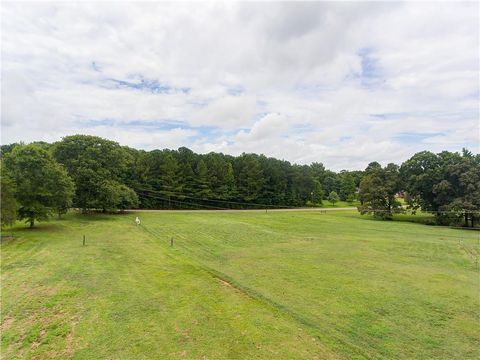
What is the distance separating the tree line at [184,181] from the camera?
26.3 m

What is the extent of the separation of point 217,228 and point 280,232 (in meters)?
6.24

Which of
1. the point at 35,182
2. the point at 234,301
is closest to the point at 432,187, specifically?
the point at 234,301

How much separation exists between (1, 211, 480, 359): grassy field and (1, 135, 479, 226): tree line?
7.31 m

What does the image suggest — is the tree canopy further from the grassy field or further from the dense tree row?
the dense tree row

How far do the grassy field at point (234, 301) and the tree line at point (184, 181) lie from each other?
7312 millimetres

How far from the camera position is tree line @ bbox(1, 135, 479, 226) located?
86.4 ft

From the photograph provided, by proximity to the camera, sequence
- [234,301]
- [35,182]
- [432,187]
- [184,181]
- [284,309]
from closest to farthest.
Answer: [284,309]
[234,301]
[35,182]
[432,187]
[184,181]

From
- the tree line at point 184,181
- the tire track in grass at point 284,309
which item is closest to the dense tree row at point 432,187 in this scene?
the tree line at point 184,181

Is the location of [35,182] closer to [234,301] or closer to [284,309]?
[234,301]

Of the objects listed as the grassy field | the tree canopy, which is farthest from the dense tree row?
the tree canopy

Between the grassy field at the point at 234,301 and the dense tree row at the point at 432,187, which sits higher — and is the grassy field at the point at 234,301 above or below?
below

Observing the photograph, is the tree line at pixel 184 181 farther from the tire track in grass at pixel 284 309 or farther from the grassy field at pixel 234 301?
the tire track in grass at pixel 284 309

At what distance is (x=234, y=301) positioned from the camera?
11.2 meters

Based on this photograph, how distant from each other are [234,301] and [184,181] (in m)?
46.2
